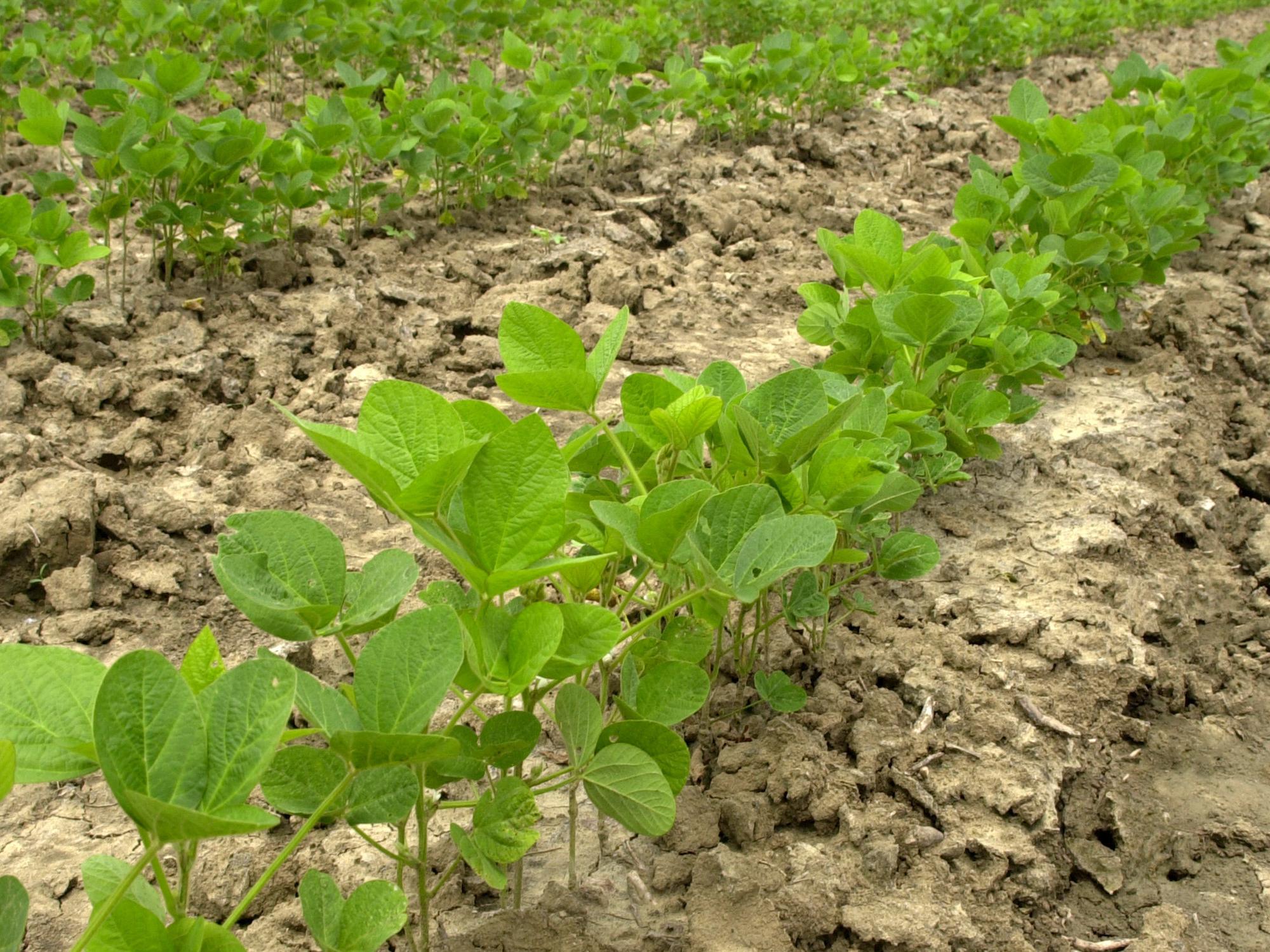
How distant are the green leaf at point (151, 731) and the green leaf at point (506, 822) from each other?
43 centimetres

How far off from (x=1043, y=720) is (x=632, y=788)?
42.1 inches

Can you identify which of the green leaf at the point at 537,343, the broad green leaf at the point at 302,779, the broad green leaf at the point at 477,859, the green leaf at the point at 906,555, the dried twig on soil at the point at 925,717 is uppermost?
the green leaf at the point at 537,343

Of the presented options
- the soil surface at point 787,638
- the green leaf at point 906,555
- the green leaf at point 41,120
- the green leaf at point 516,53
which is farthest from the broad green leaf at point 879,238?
the green leaf at point 516,53

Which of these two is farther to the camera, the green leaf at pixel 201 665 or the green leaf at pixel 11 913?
the green leaf at pixel 201 665

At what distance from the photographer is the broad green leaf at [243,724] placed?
989mm

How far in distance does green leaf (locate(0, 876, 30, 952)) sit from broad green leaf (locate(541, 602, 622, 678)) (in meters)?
0.55

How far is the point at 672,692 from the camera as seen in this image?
1.52m

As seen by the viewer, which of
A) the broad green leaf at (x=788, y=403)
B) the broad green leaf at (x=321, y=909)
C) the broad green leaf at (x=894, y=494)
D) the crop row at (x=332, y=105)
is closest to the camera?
the broad green leaf at (x=321, y=909)

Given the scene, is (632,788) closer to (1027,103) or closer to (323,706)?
(323,706)

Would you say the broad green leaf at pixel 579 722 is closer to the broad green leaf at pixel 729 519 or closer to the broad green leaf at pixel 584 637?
the broad green leaf at pixel 584 637

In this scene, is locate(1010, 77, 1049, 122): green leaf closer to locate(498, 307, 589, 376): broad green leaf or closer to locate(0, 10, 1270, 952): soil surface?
locate(0, 10, 1270, 952): soil surface

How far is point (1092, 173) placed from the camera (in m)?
3.38

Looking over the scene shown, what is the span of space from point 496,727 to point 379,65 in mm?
4838

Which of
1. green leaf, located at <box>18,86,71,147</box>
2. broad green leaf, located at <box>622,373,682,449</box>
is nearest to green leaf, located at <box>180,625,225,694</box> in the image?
broad green leaf, located at <box>622,373,682,449</box>
